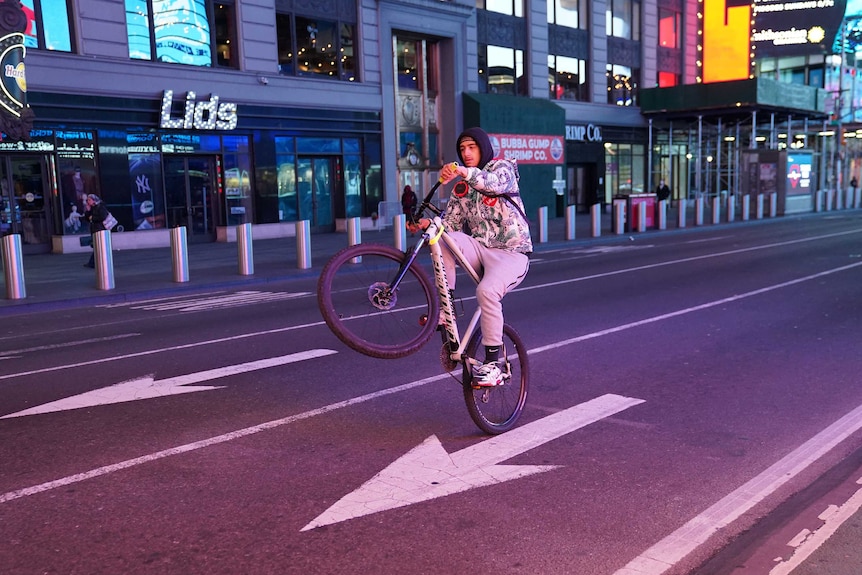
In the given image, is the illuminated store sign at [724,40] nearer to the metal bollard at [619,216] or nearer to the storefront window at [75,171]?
the metal bollard at [619,216]

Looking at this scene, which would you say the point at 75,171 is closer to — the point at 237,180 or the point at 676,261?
the point at 237,180

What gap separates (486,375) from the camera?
5.15m

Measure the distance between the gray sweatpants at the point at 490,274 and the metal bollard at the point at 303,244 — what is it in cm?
1208

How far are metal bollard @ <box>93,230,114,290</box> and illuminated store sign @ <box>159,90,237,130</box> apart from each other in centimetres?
993

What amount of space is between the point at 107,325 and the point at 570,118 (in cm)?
3002

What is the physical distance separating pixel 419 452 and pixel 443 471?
37cm

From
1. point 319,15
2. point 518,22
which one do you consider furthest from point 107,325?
point 518,22

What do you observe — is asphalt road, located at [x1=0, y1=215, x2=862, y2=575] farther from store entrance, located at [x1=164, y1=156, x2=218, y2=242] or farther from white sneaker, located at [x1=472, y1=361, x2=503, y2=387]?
store entrance, located at [x1=164, y1=156, x2=218, y2=242]

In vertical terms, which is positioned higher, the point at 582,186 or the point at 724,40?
the point at 724,40

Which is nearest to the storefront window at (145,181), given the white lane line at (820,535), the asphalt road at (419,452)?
the asphalt road at (419,452)

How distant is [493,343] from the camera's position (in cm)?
524

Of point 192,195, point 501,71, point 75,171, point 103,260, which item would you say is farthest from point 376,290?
point 501,71

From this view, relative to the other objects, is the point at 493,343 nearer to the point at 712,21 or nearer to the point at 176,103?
the point at 176,103

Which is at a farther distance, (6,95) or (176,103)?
(176,103)
